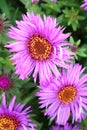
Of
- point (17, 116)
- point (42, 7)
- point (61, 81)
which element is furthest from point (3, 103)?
point (42, 7)

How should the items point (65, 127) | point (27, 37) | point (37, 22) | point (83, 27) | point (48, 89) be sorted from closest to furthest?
point (37, 22) → point (27, 37) → point (48, 89) → point (65, 127) → point (83, 27)

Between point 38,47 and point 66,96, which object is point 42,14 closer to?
point 38,47

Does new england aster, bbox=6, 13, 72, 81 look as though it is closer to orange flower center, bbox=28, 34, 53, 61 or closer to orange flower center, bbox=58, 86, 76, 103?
orange flower center, bbox=28, 34, 53, 61

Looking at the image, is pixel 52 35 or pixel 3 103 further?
pixel 3 103

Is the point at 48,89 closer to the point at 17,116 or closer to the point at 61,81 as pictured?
the point at 61,81

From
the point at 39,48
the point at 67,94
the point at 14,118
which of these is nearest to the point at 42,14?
the point at 39,48

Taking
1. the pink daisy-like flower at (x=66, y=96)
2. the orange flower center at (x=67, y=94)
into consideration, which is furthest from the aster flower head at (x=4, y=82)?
the orange flower center at (x=67, y=94)

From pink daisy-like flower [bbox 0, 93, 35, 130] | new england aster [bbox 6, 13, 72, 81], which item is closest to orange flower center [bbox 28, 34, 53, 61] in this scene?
new england aster [bbox 6, 13, 72, 81]

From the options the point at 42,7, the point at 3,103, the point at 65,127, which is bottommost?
the point at 65,127
